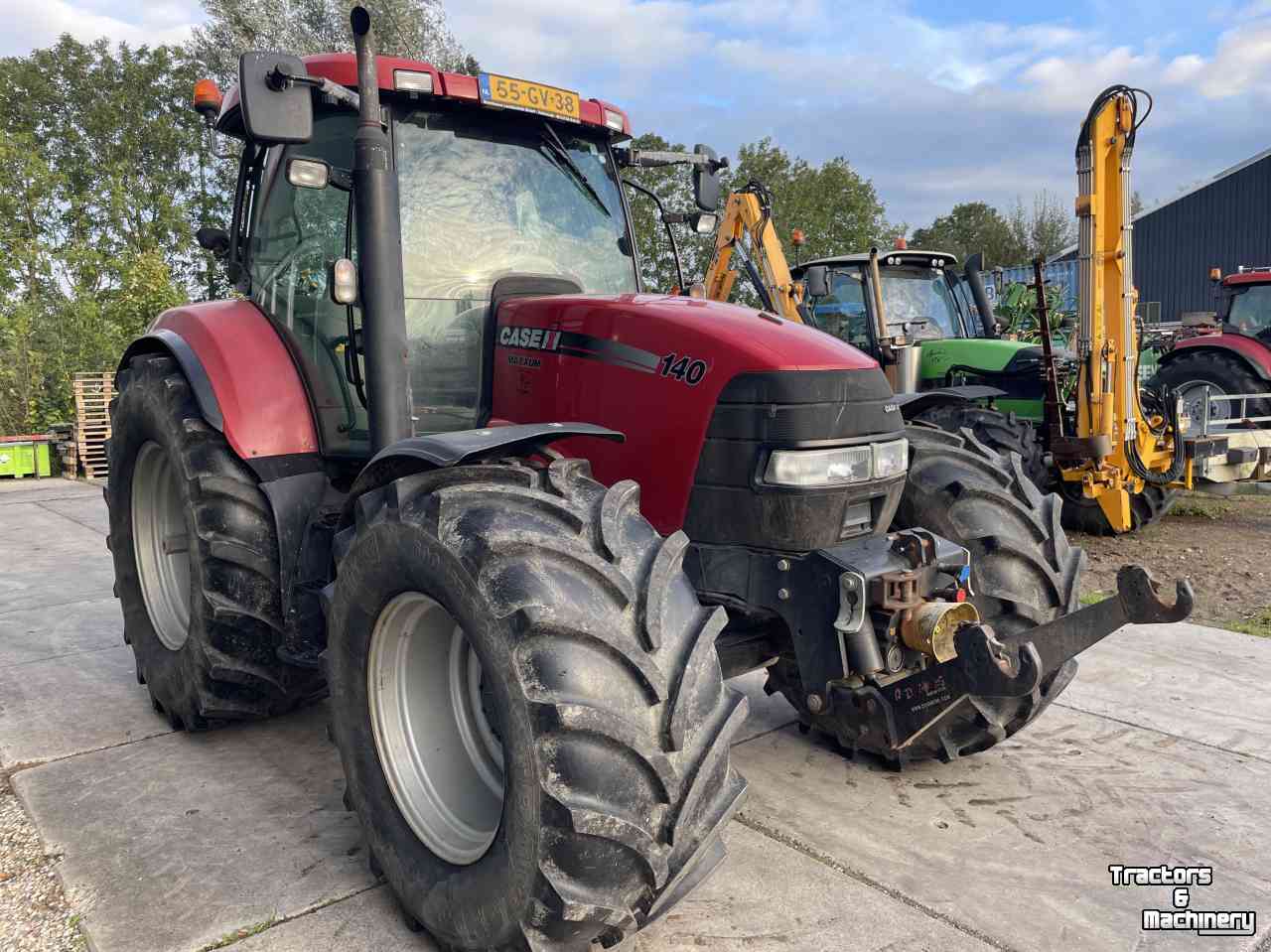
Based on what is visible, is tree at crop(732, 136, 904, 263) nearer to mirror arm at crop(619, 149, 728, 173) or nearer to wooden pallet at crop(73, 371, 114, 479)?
wooden pallet at crop(73, 371, 114, 479)

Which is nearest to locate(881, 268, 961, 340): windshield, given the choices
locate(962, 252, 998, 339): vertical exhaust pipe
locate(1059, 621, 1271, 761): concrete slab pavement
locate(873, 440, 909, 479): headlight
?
locate(962, 252, 998, 339): vertical exhaust pipe

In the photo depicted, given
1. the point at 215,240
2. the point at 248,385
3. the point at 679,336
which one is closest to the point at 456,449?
the point at 679,336

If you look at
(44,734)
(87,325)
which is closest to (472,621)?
(44,734)

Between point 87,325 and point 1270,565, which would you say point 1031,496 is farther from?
point 87,325

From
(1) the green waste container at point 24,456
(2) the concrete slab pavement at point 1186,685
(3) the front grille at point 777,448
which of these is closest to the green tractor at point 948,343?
(2) the concrete slab pavement at point 1186,685

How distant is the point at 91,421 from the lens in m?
13.6

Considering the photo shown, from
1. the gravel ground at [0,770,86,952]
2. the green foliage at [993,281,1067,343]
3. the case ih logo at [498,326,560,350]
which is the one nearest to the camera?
the gravel ground at [0,770,86,952]

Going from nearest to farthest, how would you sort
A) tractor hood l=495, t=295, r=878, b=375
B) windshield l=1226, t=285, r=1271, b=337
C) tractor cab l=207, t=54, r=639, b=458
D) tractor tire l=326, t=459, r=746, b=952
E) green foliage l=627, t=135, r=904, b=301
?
tractor tire l=326, t=459, r=746, b=952, tractor hood l=495, t=295, r=878, b=375, tractor cab l=207, t=54, r=639, b=458, windshield l=1226, t=285, r=1271, b=337, green foliage l=627, t=135, r=904, b=301

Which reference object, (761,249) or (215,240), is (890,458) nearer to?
(215,240)

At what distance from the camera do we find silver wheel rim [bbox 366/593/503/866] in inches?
94.2

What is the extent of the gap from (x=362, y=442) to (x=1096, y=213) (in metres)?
5.59

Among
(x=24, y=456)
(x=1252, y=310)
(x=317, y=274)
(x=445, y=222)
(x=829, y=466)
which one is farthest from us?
(x=24, y=456)

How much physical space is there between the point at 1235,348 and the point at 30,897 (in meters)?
10.7

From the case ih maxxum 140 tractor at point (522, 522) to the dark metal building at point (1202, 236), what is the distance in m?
25.0
